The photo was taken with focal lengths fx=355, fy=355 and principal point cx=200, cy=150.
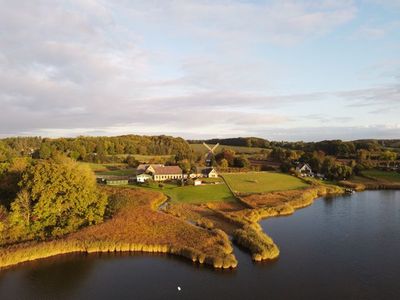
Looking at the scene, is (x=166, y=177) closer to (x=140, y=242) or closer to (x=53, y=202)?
(x=53, y=202)

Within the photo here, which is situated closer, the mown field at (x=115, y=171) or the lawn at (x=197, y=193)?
the lawn at (x=197, y=193)

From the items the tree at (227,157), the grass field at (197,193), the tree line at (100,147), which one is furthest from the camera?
the tree line at (100,147)

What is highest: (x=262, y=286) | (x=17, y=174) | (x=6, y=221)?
(x=17, y=174)

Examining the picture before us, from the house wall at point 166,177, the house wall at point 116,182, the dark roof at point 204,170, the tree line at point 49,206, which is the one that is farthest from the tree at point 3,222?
the dark roof at point 204,170

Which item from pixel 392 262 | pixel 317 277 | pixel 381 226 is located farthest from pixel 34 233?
pixel 381 226

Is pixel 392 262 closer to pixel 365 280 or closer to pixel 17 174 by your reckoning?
pixel 365 280

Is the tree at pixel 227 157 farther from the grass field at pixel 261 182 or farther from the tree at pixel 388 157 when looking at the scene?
the tree at pixel 388 157

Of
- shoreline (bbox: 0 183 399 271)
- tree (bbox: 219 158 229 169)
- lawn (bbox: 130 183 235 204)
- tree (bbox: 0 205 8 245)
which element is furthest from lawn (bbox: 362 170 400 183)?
tree (bbox: 0 205 8 245)
